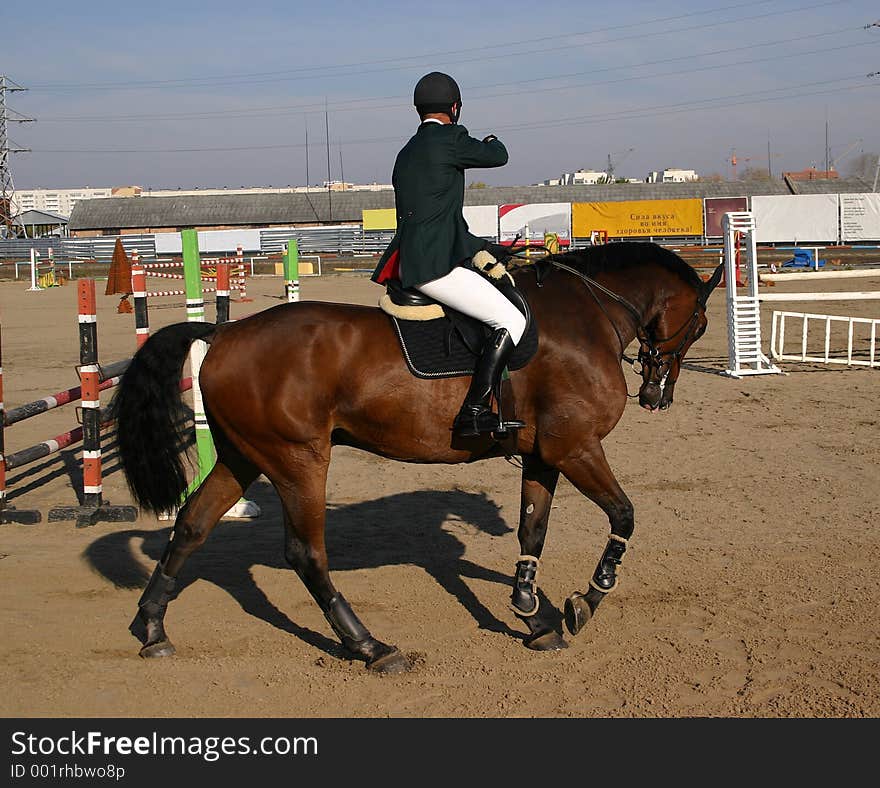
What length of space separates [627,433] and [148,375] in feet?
21.4

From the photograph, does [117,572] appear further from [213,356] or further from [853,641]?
[853,641]

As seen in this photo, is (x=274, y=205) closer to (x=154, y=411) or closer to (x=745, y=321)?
(x=745, y=321)

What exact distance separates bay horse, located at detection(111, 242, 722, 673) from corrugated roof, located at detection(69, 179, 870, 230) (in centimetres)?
5736

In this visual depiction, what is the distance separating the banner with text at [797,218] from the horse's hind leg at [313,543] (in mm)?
43290

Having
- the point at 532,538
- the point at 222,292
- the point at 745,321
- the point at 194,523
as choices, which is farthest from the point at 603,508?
the point at 745,321

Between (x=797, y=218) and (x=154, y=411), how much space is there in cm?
4462

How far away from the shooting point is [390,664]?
4.98 m

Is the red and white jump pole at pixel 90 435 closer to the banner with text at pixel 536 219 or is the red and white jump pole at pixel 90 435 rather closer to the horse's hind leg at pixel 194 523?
the horse's hind leg at pixel 194 523

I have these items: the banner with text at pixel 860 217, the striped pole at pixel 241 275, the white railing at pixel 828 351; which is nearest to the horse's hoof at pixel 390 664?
the white railing at pixel 828 351

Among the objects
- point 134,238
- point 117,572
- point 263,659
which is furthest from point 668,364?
point 134,238

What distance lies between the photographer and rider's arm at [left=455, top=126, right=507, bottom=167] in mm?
5027

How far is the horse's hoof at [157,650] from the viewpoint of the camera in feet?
16.9

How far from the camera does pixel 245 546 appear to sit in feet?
23.7

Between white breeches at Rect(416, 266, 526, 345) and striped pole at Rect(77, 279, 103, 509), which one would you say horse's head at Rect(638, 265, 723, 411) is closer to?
white breeches at Rect(416, 266, 526, 345)
